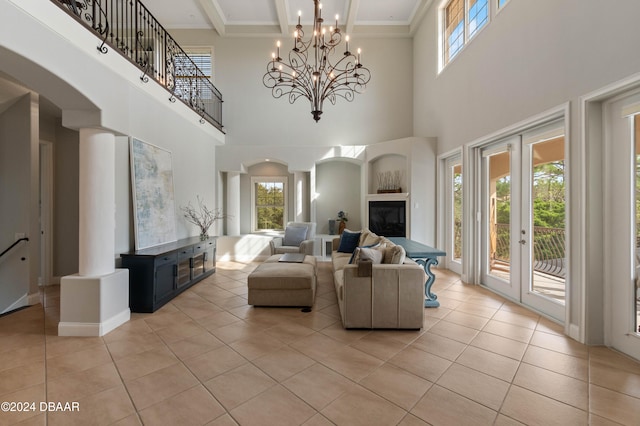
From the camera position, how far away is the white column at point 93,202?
3.07 metres

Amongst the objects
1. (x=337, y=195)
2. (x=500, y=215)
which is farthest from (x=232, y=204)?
(x=500, y=215)

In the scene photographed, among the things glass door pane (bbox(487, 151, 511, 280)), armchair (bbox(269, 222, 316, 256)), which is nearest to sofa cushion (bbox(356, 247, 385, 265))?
glass door pane (bbox(487, 151, 511, 280))

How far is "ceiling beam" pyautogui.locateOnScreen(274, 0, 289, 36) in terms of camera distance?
21.1 feet

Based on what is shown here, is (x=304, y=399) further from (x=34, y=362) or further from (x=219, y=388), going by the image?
(x=34, y=362)

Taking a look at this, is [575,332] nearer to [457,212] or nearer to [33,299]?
[457,212]

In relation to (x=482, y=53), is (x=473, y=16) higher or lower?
higher

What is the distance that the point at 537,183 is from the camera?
3555mm

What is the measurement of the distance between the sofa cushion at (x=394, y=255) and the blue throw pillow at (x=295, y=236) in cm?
324

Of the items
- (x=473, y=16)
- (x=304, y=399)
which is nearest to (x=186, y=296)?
(x=304, y=399)

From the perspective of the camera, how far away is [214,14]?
6707mm

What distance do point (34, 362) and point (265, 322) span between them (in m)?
2.05

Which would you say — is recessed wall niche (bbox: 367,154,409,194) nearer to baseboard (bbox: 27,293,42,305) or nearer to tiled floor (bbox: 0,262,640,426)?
tiled floor (bbox: 0,262,640,426)

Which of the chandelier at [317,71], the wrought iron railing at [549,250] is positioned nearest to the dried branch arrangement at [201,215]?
the chandelier at [317,71]

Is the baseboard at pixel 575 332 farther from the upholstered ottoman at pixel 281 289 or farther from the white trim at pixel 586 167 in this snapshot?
the upholstered ottoman at pixel 281 289
